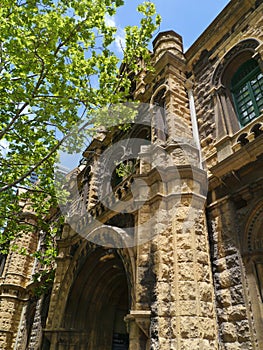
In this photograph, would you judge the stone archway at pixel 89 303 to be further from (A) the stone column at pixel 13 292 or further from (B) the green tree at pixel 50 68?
(A) the stone column at pixel 13 292

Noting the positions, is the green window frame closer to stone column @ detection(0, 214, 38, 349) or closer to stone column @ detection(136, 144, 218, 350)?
stone column @ detection(136, 144, 218, 350)

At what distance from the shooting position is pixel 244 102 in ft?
23.5

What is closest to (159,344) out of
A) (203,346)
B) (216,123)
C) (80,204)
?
(203,346)

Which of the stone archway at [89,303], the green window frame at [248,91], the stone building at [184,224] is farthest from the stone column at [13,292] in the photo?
the green window frame at [248,91]

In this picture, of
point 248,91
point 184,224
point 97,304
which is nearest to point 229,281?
point 184,224

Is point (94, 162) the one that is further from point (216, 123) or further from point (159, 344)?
point (159, 344)

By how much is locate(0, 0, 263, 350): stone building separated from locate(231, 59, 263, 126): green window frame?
3 cm

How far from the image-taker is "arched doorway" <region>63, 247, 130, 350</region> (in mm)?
8625

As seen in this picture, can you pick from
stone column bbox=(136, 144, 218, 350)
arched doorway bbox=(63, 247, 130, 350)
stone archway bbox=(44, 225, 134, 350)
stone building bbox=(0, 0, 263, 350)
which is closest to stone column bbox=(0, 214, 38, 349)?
stone archway bbox=(44, 225, 134, 350)

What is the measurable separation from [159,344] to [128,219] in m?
3.17

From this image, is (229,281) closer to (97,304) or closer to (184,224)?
(184,224)

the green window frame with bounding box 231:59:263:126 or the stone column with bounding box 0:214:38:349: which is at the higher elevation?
the green window frame with bounding box 231:59:263:126

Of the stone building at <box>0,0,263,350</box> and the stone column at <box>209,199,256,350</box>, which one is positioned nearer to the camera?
the stone column at <box>209,199,256,350</box>

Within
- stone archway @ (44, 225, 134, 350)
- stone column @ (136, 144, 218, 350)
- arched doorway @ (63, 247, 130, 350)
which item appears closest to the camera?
stone column @ (136, 144, 218, 350)
